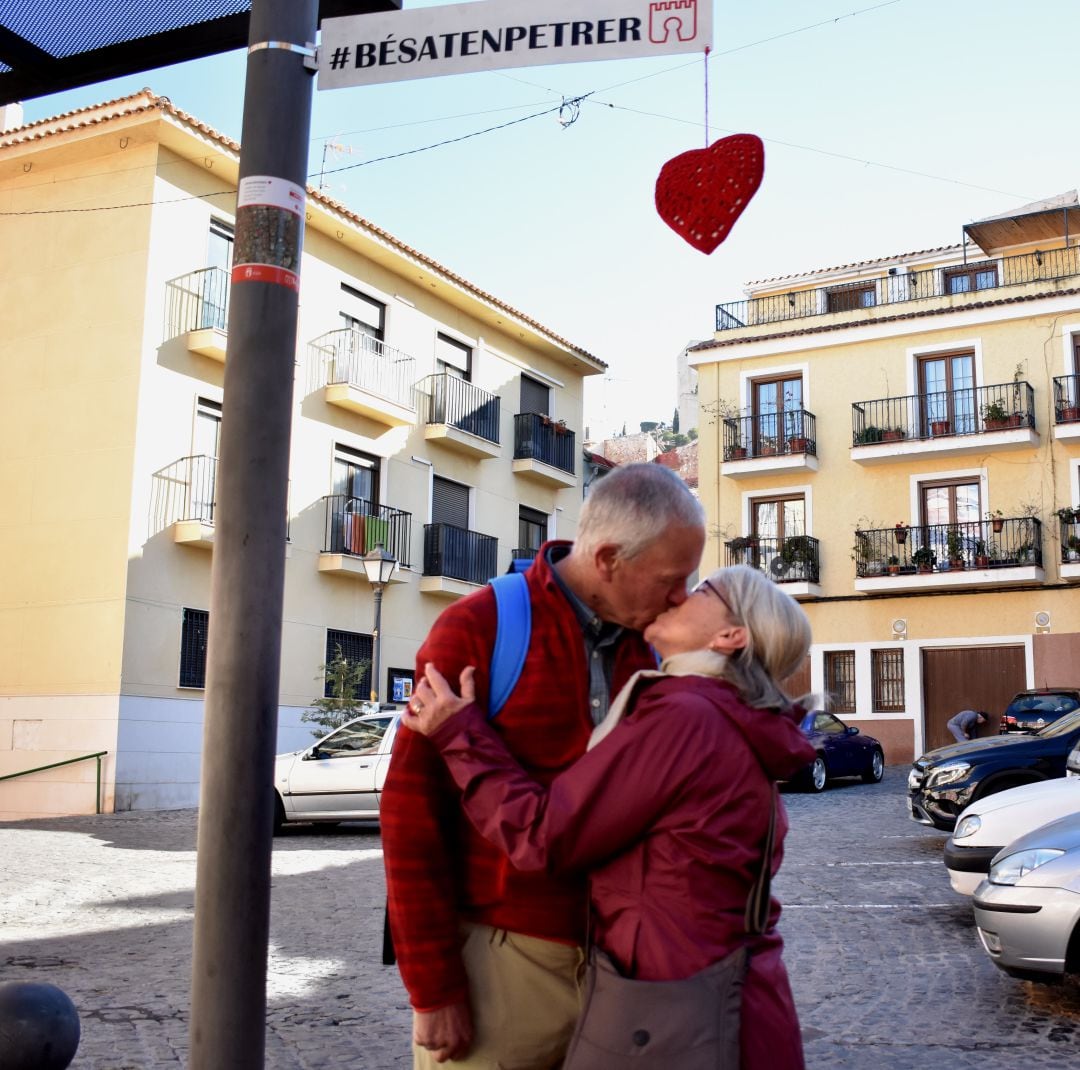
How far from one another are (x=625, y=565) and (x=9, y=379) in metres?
21.7

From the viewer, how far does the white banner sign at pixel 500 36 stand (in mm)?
2902

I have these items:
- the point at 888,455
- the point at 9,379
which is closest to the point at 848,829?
the point at 9,379

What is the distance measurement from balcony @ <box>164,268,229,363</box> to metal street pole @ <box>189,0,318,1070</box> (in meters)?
18.9

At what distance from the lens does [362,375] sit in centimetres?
2525

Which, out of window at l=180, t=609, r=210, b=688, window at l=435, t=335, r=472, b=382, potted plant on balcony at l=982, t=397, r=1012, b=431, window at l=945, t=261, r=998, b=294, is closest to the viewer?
window at l=180, t=609, r=210, b=688

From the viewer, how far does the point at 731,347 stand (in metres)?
34.7

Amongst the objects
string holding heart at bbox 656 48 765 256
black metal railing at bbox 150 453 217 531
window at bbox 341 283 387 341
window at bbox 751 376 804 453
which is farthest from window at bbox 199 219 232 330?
string holding heart at bbox 656 48 765 256

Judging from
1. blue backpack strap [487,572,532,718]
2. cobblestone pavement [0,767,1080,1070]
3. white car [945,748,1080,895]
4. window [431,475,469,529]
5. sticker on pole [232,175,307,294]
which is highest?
window [431,475,469,529]

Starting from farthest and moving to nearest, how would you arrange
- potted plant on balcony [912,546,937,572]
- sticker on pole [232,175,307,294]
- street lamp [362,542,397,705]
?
potted plant on balcony [912,546,937,572] → street lamp [362,542,397,705] → sticker on pole [232,175,307,294]

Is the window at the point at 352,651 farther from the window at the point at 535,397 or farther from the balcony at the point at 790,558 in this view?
the balcony at the point at 790,558

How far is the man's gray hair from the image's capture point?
257 cm

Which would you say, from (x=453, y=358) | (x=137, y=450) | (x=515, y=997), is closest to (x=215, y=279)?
(x=137, y=450)

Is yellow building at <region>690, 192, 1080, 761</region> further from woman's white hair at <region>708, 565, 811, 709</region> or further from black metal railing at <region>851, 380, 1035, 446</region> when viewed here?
woman's white hair at <region>708, 565, 811, 709</region>

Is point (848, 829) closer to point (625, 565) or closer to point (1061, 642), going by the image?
point (625, 565)
